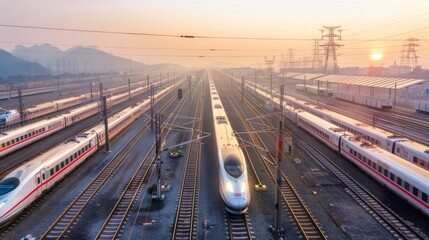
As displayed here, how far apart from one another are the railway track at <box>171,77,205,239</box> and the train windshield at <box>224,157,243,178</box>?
12.9 ft

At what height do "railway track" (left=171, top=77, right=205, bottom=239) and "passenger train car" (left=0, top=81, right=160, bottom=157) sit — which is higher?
"passenger train car" (left=0, top=81, right=160, bottom=157)

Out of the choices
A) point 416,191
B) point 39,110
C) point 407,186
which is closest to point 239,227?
point 416,191

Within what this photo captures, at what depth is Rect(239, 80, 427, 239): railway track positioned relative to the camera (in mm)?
22344

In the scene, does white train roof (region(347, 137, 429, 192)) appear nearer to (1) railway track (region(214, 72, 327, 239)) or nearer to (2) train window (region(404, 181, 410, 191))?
(2) train window (region(404, 181, 410, 191))

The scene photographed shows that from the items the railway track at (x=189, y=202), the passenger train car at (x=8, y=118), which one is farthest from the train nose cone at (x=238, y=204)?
the passenger train car at (x=8, y=118)

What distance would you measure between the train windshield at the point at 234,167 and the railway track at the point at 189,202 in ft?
12.9

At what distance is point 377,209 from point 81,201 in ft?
75.3

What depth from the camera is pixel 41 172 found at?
1103 inches

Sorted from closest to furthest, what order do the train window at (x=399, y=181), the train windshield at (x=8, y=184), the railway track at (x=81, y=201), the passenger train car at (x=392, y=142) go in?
the railway track at (x=81, y=201), the train windshield at (x=8, y=184), the train window at (x=399, y=181), the passenger train car at (x=392, y=142)

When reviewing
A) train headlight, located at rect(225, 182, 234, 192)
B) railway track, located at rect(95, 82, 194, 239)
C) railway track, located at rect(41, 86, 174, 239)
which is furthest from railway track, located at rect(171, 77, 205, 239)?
railway track, located at rect(41, 86, 174, 239)

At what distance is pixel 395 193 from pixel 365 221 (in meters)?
5.28

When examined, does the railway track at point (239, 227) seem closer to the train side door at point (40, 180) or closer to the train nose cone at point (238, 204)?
the train nose cone at point (238, 204)

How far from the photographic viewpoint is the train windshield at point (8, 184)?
2412 centimetres

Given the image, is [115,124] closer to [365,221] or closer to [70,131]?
[70,131]
